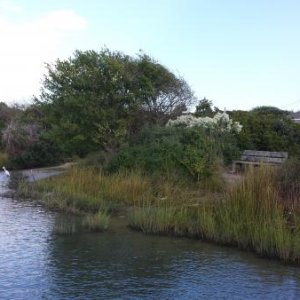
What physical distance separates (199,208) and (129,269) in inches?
133

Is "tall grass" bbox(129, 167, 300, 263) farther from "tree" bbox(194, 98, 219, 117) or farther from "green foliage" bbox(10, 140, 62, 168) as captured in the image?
"green foliage" bbox(10, 140, 62, 168)

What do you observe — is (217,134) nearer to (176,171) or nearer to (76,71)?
(176,171)

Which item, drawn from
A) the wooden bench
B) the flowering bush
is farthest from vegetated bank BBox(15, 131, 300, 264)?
the flowering bush

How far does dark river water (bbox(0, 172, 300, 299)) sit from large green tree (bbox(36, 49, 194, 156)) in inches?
378

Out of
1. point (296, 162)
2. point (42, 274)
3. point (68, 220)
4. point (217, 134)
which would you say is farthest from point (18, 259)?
point (217, 134)

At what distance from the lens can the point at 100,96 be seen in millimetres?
21750

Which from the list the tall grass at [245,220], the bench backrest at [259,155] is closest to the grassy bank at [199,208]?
the tall grass at [245,220]

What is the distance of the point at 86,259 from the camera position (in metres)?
10.0

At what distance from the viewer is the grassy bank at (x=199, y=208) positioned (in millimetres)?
10234

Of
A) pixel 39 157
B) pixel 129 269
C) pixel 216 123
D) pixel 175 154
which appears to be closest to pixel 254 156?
pixel 216 123

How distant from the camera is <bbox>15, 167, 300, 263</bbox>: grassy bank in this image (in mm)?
10234

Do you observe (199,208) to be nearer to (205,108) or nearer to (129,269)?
(129,269)

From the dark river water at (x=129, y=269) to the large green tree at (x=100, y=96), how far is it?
9610 millimetres

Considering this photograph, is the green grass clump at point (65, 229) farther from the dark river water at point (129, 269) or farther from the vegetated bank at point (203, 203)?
the vegetated bank at point (203, 203)
